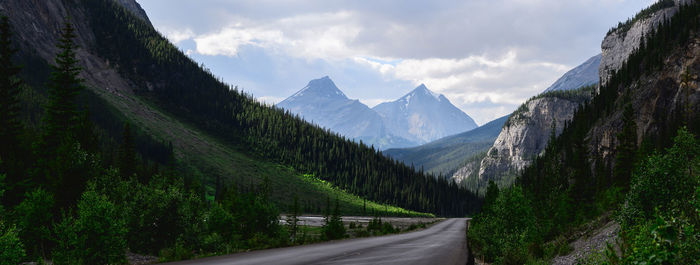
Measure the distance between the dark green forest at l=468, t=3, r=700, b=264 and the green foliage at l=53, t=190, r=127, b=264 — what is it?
18941mm

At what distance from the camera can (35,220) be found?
2270cm

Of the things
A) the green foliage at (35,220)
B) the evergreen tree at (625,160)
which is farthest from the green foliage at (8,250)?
the evergreen tree at (625,160)

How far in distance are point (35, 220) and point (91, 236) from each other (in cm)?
879

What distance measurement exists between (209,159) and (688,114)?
150003mm

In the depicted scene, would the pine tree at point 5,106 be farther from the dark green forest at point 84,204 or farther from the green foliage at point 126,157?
the green foliage at point 126,157

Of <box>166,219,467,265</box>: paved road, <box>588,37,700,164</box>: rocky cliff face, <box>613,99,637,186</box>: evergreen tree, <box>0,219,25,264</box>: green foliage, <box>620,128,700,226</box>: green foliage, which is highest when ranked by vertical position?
<box>588,37,700,164</box>: rocky cliff face

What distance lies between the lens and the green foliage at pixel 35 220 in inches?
876

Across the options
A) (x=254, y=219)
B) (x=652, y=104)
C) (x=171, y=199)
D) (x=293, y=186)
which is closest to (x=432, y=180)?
(x=293, y=186)

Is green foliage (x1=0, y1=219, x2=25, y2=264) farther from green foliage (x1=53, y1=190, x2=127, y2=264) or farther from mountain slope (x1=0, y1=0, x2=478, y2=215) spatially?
mountain slope (x1=0, y1=0, x2=478, y2=215)

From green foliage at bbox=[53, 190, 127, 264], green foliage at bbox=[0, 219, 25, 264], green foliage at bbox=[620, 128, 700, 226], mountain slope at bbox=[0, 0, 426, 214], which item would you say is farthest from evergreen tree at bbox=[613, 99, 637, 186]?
mountain slope at bbox=[0, 0, 426, 214]

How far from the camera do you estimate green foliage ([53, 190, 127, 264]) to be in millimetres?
17000

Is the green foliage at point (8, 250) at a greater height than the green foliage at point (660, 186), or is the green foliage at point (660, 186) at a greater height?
the green foliage at point (660, 186)

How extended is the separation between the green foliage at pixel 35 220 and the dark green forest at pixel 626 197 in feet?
88.0

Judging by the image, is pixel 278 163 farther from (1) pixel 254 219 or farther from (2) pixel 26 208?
(2) pixel 26 208
